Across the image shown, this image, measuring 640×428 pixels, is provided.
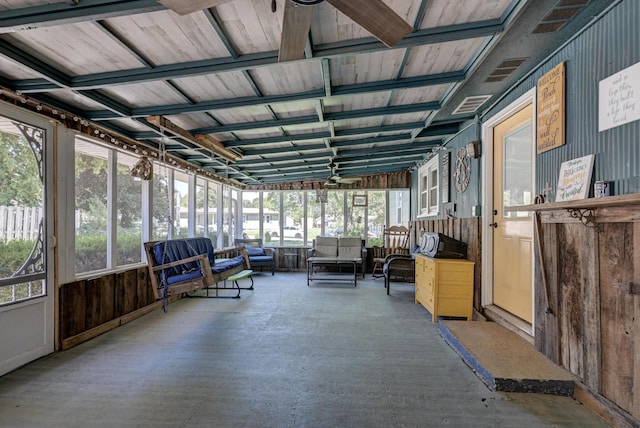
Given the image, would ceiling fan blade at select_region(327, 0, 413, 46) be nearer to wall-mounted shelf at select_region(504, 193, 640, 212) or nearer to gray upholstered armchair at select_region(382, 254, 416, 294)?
wall-mounted shelf at select_region(504, 193, 640, 212)

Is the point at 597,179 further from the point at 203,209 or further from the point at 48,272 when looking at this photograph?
the point at 203,209

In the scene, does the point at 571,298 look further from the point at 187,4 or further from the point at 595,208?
the point at 187,4

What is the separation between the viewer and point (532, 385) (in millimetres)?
2043

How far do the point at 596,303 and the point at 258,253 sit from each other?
248 inches

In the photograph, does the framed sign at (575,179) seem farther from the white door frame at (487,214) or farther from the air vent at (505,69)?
the white door frame at (487,214)

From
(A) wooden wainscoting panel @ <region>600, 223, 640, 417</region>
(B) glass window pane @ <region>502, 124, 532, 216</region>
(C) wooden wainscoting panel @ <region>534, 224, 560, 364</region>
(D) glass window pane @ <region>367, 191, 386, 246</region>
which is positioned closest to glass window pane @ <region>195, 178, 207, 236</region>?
(D) glass window pane @ <region>367, 191, 386, 246</region>

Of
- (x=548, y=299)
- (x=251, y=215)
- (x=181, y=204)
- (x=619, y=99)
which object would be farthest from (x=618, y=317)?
(x=251, y=215)

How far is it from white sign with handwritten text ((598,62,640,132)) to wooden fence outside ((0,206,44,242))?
14.5 feet

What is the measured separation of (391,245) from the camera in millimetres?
7137

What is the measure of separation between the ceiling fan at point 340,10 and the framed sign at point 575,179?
1.51 metres

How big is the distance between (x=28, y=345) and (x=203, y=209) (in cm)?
377

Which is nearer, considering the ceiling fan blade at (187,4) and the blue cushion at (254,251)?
the ceiling fan blade at (187,4)

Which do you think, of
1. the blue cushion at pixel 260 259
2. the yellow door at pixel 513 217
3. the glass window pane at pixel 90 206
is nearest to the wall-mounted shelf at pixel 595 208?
the yellow door at pixel 513 217

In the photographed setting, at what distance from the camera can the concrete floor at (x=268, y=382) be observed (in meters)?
1.80
